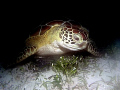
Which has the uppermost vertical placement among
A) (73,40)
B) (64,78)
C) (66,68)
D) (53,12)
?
(53,12)

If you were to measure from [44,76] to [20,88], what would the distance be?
1.72 feet

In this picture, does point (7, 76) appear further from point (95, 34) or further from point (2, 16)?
point (2, 16)

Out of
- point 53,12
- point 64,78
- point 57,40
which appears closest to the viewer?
point 64,78

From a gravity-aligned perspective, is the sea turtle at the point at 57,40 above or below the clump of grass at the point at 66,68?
above

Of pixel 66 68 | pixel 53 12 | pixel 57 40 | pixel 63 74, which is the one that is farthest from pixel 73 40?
pixel 53 12

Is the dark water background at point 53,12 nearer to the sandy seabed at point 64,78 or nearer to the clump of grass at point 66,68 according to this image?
the sandy seabed at point 64,78

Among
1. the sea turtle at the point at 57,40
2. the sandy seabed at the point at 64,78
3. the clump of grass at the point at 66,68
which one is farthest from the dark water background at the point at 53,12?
the clump of grass at the point at 66,68

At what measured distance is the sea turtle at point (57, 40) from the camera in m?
1.97

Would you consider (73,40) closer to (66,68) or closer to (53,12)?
(66,68)

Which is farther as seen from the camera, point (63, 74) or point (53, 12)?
point (53, 12)

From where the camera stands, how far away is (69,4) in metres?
6.02

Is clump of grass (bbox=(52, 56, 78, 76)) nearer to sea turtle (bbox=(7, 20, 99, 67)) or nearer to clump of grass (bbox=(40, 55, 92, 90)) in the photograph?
clump of grass (bbox=(40, 55, 92, 90))

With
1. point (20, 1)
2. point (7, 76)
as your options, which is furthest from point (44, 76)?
point (20, 1)

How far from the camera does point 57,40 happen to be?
7.27ft
